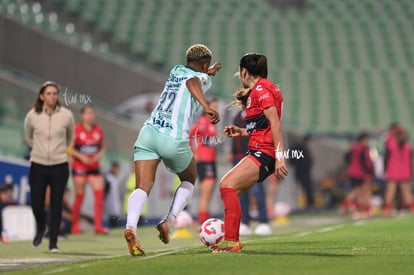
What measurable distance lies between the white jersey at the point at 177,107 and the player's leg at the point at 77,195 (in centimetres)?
735

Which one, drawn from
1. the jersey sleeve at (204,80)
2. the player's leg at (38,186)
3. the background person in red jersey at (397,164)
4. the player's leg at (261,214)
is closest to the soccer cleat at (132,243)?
the jersey sleeve at (204,80)

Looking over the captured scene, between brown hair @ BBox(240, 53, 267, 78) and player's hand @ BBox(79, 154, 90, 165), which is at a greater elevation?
player's hand @ BBox(79, 154, 90, 165)

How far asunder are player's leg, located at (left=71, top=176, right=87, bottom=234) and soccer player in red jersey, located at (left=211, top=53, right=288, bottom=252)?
7.47m

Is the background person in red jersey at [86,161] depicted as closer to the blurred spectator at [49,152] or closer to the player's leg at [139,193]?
the blurred spectator at [49,152]

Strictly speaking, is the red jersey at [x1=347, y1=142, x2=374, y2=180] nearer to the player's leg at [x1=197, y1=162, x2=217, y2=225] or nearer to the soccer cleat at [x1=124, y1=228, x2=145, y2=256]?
the player's leg at [x1=197, y1=162, x2=217, y2=225]

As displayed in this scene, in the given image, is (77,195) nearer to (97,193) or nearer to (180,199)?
(97,193)

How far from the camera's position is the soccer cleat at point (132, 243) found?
9.65m

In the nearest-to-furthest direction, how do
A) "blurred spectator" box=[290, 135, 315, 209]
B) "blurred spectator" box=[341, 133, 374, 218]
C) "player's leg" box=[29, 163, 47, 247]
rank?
"player's leg" box=[29, 163, 47, 247] → "blurred spectator" box=[341, 133, 374, 218] → "blurred spectator" box=[290, 135, 315, 209]

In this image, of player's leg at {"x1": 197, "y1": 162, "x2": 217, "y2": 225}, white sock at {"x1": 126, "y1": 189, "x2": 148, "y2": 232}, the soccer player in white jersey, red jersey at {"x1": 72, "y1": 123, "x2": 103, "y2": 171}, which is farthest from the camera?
red jersey at {"x1": 72, "y1": 123, "x2": 103, "y2": 171}

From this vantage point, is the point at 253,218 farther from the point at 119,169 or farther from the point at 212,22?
the point at 212,22

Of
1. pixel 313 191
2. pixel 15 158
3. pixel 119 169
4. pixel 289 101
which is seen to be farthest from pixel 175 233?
pixel 289 101

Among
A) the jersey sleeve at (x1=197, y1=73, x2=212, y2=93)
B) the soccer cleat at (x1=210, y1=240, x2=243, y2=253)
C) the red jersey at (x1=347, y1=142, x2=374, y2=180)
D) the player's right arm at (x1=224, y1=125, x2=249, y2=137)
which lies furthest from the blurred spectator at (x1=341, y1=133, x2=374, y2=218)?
the soccer cleat at (x1=210, y1=240, x2=243, y2=253)

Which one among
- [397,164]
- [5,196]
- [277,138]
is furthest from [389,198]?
[277,138]

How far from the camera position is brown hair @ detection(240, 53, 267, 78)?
1007cm
